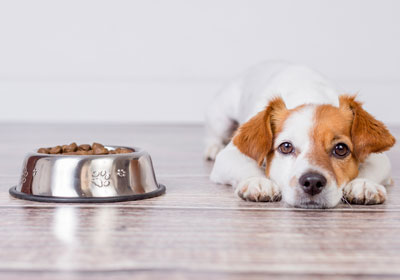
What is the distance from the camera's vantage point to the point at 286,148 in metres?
1.89

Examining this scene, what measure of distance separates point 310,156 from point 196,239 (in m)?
0.61

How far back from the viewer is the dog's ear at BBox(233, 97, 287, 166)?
77.1 inches

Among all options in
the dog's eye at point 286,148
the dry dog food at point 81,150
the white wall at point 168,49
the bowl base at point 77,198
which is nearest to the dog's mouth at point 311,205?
the dog's eye at point 286,148

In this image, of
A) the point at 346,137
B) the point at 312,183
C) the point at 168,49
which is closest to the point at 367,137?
the point at 346,137

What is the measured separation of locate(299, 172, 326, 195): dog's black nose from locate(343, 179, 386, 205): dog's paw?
14cm

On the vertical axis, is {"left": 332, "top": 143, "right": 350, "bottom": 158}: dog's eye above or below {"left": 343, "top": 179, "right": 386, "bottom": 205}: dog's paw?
above

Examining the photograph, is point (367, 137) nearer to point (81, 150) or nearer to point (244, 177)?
point (244, 177)

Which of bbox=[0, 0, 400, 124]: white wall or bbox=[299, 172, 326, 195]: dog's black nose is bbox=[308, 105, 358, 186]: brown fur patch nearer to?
bbox=[299, 172, 326, 195]: dog's black nose

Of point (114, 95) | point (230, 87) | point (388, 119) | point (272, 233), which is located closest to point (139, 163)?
point (272, 233)

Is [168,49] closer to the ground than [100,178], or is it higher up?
higher up

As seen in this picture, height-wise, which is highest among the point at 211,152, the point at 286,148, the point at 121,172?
the point at 286,148

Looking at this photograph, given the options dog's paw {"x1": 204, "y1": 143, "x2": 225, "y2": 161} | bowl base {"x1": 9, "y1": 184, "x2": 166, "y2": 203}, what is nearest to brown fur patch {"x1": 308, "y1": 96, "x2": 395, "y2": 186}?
bowl base {"x1": 9, "y1": 184, "x2": 166, "y2": 203}

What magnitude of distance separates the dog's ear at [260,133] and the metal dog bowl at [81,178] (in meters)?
0.40

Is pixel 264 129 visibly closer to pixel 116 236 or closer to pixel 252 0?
pixel 116 236
